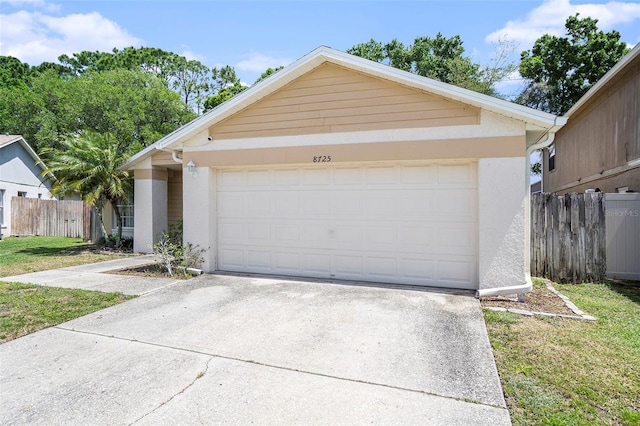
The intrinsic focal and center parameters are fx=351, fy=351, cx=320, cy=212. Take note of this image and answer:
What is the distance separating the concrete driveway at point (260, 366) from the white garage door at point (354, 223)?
1.13 metres

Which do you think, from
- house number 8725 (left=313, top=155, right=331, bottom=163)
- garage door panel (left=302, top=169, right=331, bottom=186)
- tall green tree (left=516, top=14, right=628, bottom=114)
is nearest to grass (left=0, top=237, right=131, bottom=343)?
garage door panel (left=302, top=169, right=331, bottom=186)

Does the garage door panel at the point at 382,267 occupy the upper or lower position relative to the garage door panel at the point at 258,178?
lower

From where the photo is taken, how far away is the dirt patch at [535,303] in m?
5.46

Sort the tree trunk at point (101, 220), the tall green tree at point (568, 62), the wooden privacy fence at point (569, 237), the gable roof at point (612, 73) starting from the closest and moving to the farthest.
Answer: the wooden privacy fence at point (569, 237)
the gable roof at point (612, 73)
the tree trunk at point (101, 220)
the tall green tree at point (568, 62)

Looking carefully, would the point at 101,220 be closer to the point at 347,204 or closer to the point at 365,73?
the point at 347,204

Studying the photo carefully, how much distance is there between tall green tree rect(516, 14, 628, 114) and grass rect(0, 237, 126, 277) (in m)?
25.6

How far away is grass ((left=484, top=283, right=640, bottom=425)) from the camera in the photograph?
2.79 m

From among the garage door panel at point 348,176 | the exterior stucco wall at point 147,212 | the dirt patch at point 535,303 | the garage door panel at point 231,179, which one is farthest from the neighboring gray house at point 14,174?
the dirt patch at point 535,303

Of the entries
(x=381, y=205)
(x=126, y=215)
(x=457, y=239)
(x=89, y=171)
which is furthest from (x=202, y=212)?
(x=126, y=215)

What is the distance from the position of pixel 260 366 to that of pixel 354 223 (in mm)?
4005

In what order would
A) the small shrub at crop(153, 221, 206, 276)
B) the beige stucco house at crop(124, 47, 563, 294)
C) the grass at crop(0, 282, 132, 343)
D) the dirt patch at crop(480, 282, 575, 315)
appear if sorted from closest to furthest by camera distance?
the grass at crop(0, 282, 132, 343) < the dirt patch at crop(480, 282, 575, 315) < the beige stucco house at crop(124, 47, 563, 294) < the small shrub at crop(153, 221, 206, 276)

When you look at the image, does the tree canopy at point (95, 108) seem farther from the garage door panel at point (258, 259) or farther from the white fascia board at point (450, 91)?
the white fascia board at point (450, 91)

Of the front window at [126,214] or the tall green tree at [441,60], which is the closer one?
the front window at [126,214]

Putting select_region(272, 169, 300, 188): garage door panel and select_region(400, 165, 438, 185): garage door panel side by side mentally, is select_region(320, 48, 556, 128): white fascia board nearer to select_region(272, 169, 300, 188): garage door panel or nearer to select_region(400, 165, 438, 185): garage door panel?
select_region(400, 165, 438, 185): garage door panel
